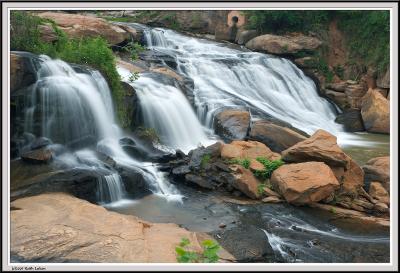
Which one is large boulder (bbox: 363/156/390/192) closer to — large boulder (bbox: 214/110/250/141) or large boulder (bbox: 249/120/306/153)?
large boulder (bbox: 249/120/306/153)

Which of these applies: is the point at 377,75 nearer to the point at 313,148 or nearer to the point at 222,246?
the point at 313,148

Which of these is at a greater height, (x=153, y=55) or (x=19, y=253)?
(x=153, y=55)

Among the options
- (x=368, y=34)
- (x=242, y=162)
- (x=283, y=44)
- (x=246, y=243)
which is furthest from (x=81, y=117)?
(x=368, y=34)

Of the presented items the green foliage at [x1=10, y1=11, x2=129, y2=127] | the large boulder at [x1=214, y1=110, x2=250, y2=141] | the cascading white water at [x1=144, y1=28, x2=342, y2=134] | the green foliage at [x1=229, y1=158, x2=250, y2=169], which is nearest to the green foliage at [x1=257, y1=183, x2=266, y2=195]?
A: the green foliage at [x1=229, y1=158, x2=250, y2=169]

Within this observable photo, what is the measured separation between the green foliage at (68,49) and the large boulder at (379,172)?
18.1 ft

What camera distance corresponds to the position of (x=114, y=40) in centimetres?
1529

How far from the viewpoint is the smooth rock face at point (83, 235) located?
4.94m

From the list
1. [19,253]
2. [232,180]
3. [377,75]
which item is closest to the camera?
[19,253]

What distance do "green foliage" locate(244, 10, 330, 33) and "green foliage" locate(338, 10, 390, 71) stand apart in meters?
1.13

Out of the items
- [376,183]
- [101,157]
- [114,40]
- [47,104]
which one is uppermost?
[114,40]

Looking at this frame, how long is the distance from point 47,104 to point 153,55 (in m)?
→ 7.75

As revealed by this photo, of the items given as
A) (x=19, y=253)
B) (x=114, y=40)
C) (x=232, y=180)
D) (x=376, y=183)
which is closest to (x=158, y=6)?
(x=19, y=253)

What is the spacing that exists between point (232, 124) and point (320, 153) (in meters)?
3.72

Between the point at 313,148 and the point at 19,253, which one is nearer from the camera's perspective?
the point at 19,253
